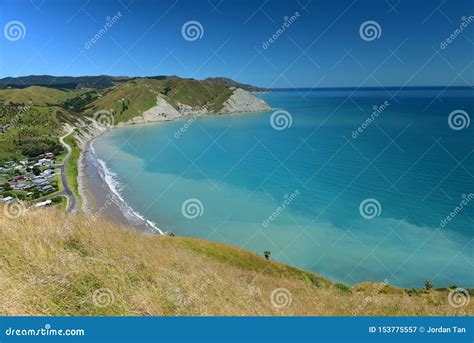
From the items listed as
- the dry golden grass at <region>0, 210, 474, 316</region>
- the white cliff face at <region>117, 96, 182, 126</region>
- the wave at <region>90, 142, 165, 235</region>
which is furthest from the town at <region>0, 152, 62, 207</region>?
the white cliff face at <region>117, 96, 182, 126</region>

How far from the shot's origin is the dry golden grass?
4.25 m

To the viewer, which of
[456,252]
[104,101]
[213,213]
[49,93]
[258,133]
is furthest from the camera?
[49,93]

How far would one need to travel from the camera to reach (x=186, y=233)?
3716cm

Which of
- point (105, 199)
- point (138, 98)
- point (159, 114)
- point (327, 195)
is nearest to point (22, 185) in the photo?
point (105, 199)

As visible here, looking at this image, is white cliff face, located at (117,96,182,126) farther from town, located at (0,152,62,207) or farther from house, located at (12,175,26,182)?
house, located at (12,175,26,182)

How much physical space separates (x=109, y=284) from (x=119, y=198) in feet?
140

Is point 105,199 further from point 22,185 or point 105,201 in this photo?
point 22,185

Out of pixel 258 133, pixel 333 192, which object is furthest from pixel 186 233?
pixel 258 133

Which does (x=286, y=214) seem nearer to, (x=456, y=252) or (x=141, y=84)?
(x=456, y=252)

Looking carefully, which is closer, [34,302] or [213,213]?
[34,302]

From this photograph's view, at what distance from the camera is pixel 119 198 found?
4488 centimetres

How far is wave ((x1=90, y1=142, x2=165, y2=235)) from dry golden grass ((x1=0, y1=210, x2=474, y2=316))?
2976cm

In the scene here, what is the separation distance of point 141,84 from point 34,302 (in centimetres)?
18116

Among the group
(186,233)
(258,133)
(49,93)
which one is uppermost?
(258,133)
